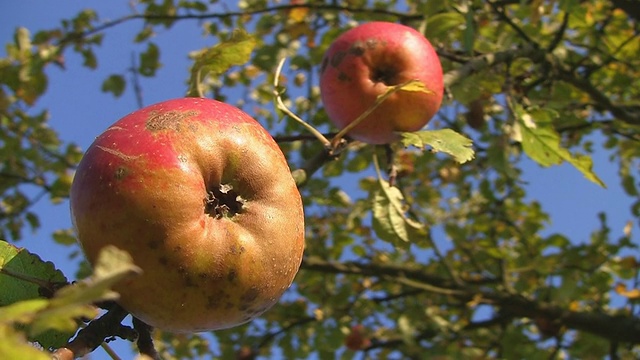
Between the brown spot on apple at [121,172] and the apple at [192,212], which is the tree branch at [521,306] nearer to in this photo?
the apple at [192,212]

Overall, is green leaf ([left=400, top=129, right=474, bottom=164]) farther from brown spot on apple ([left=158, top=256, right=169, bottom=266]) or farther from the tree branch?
the tree branch

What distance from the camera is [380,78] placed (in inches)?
63.3

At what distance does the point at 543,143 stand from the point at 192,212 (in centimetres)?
126

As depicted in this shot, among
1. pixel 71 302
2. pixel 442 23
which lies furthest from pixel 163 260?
pixel 442 23

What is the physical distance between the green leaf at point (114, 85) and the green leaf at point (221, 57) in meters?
2.95

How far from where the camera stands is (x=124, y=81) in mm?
4301

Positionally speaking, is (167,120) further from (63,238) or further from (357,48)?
(63,238)

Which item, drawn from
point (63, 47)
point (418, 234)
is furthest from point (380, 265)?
point (63, 47)

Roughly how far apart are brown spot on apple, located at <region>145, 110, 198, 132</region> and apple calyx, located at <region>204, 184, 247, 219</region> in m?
0.12

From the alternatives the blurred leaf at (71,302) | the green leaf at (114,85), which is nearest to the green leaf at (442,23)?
the blurred leaf at (71,302)

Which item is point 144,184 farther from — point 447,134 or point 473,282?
point 473,282

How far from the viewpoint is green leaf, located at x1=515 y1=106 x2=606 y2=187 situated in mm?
1735

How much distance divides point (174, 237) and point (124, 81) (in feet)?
12.2

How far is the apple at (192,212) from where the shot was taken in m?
0.86
